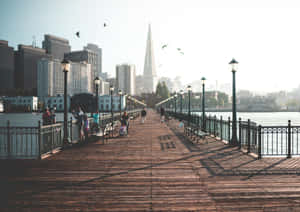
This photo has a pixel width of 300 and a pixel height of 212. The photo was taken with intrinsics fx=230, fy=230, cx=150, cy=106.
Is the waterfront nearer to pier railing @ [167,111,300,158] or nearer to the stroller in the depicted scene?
pier railing @ [167,111,300,158]

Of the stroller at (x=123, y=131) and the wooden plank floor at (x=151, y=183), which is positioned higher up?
the stroller at (x=123, y=131)

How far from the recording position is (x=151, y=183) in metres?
6.50

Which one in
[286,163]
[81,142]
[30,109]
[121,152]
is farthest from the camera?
[30,109]

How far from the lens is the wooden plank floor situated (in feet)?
17.2

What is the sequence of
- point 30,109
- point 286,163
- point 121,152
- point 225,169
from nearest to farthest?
point 225,169
point 286,163
point 121,152
point 30,109

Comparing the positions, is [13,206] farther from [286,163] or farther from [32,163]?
[286,163]

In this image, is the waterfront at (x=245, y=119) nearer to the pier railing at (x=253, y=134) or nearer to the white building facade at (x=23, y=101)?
the white building facade at (x=23, y=101)

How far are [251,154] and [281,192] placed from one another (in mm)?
4600

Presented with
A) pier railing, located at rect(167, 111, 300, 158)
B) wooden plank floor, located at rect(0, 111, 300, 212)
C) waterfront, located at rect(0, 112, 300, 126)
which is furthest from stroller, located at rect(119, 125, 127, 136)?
A: waterfront, located at rect(0, 112, 300, 126)

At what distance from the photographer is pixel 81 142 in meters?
13.2

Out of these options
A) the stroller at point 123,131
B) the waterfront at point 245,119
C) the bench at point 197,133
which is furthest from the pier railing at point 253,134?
the waterfront at point 245,119

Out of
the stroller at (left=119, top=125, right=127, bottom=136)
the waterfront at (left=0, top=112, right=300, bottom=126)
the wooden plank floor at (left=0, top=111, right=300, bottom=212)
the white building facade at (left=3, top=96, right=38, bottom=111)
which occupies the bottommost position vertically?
the waterfront at (left=0, top=112, right=300, bottom=126)

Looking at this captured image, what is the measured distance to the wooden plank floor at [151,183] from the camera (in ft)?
17.2

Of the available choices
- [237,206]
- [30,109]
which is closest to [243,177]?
[237,206]
